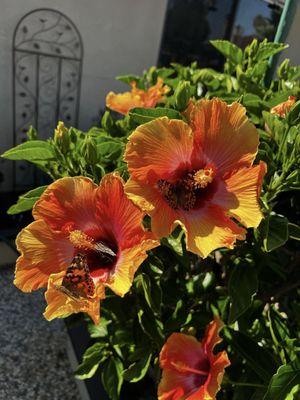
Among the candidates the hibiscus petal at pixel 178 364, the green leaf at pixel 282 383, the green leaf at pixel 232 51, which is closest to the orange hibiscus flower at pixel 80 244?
the hibiscus petal at pixel 178 364

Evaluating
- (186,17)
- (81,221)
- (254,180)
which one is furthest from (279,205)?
(186,17)

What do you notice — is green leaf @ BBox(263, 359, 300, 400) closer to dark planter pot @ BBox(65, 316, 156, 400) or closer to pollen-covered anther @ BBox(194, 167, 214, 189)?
pollen-covered anther @ BBox(194, 167, 214, 189)

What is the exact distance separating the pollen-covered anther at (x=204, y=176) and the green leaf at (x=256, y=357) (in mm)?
510

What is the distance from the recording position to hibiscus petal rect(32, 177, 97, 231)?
850 mm

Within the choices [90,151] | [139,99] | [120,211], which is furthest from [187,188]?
[139,99]

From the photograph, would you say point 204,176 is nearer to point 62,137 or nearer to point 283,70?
point 62,137

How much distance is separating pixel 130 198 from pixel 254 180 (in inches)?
9.2

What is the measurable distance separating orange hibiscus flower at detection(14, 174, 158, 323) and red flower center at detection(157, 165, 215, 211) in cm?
7

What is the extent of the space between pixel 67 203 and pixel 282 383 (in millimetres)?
618

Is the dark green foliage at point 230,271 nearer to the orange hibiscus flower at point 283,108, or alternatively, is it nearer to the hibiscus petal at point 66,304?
the orange hibiscus flower at point 283,108

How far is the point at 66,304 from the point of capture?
0.79 metres

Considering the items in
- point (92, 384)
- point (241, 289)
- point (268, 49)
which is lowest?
point (92, 384)

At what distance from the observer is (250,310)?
1.22 meters

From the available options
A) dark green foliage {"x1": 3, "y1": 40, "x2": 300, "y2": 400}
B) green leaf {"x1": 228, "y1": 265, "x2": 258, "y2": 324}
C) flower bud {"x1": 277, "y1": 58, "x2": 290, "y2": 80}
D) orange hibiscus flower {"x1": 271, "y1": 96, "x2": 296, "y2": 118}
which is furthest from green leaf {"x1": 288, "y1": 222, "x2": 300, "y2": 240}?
flower bud {"x1": 277, "y1": 58, "x2": 290, "y2": 80}
